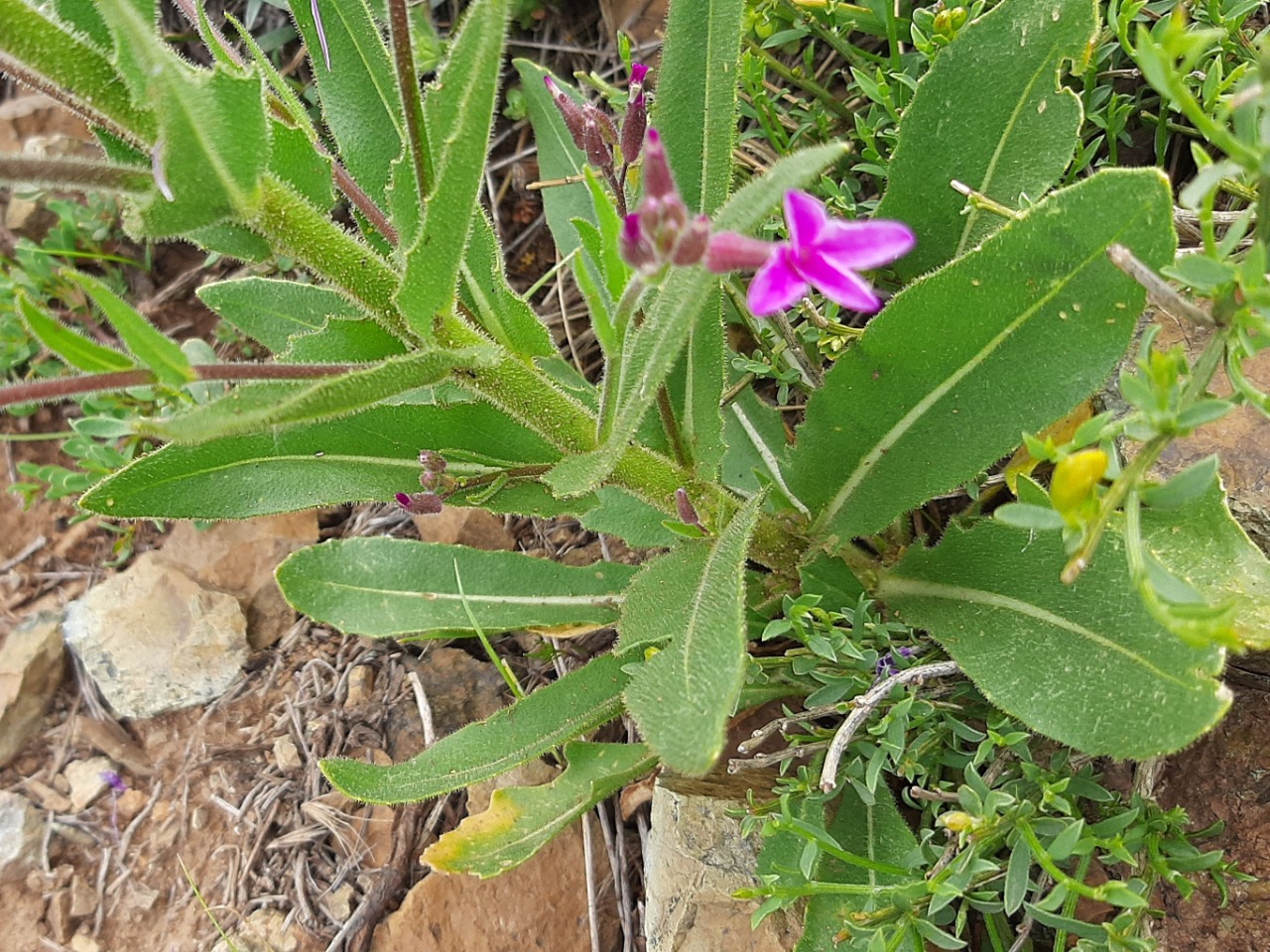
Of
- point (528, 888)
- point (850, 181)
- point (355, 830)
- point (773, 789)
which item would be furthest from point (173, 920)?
point (850, 181)

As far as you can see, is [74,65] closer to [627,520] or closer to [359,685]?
[627,520]

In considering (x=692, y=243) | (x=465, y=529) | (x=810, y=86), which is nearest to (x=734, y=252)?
(x=692, y=243)

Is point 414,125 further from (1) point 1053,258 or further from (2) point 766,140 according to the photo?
(2) point 766,140

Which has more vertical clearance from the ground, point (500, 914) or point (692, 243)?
point (692, 243)

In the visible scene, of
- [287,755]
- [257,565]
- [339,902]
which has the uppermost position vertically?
[257,565]

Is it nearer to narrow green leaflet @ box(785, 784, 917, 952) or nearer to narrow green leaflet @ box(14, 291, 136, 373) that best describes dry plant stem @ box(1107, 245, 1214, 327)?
narrow green leaflet @ box(785, 784, 917, 952)

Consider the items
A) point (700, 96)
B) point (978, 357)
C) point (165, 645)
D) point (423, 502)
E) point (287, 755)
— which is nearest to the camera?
point (978, 357)

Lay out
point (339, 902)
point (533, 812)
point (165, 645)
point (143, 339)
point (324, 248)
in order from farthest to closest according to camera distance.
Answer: point (165, 645), point (339, 902), point (533, 812), point (324, 248), point (143, 339)
